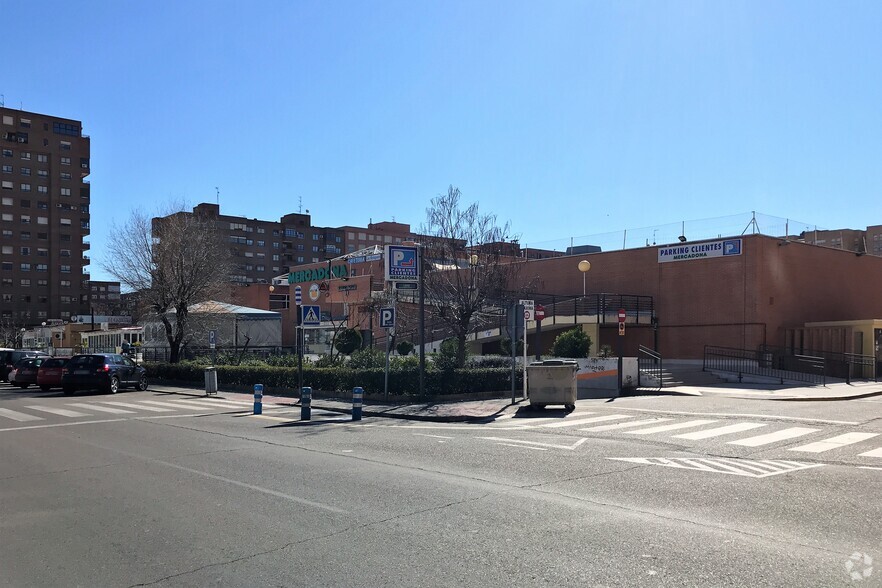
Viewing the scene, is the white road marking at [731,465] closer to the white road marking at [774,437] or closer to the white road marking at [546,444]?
the white road marking at [546,444]

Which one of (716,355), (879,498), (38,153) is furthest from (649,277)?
(38,153)

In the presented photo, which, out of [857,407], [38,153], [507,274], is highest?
[38,153]

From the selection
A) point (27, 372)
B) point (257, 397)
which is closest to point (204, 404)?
point (257, 397)

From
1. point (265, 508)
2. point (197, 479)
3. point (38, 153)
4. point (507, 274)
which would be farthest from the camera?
point (38, 153)

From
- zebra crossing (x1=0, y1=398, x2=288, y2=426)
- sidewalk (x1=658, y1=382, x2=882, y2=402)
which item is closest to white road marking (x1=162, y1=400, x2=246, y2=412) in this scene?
zebra crossing (x1=0, y1=398, x2=288, y2=426)

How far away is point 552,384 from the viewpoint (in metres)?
17.6

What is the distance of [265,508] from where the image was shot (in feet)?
23.0

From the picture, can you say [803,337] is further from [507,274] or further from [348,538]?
[348,538]

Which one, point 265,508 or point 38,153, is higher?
point 38,153

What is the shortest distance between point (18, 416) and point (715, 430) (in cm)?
1704

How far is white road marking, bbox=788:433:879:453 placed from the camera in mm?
10922

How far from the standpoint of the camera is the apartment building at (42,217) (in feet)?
319

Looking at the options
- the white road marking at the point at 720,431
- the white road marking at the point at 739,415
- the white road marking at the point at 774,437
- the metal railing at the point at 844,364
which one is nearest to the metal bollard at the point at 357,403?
the white road marking at the point at 739,415

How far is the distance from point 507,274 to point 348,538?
1964cm
